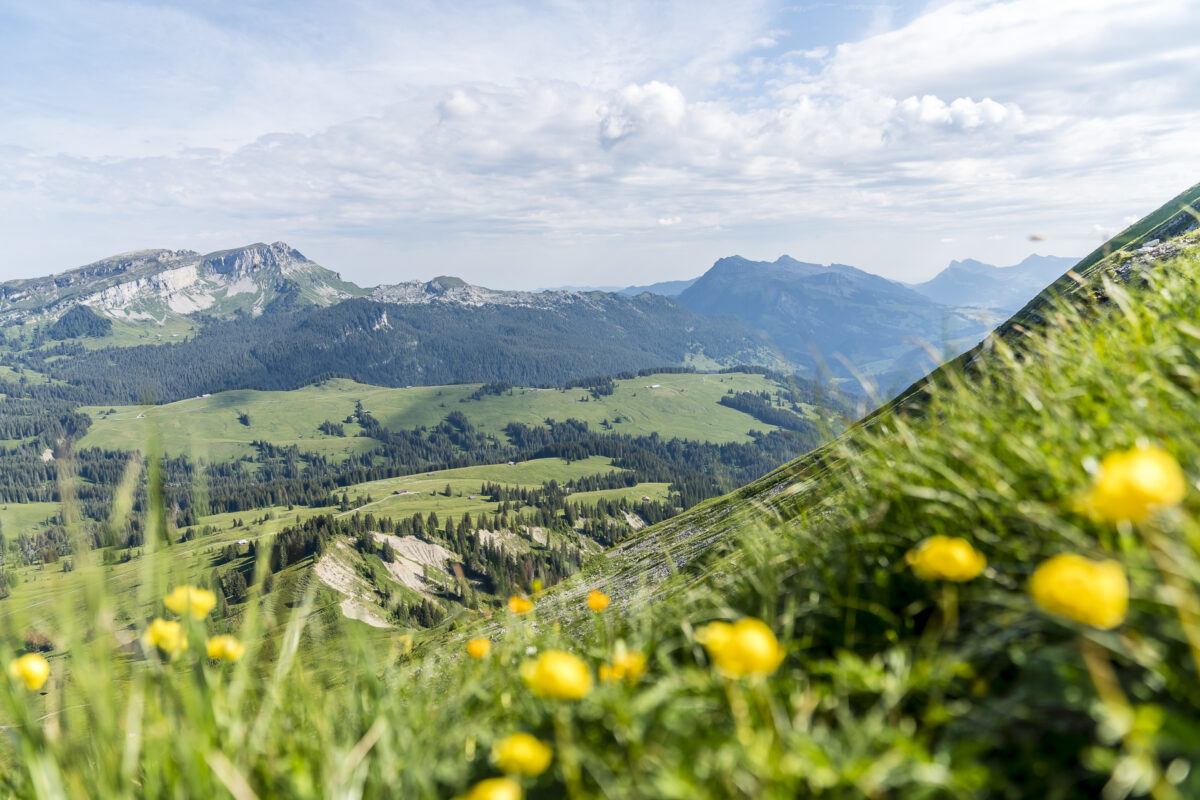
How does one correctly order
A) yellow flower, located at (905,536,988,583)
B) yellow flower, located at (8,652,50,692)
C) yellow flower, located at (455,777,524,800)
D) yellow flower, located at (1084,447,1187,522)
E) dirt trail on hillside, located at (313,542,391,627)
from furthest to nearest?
dirt trail on hillside, located at (313,542,391,627) < yellow flower, located at (8,652,50,692) < yellow flower, located at (905,536,988,583) < yellow flower, located at (455,777,524,800) < yellow flower, located at (1084,447,1187,522)

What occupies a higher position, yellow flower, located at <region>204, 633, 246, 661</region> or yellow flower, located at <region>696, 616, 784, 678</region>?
yellow flower, located at <region>696, 616, 784, 678</region>

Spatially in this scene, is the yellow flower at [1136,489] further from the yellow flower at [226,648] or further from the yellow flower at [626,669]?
the yellow flower at [226,648]

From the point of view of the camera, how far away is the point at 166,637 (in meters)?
4.29

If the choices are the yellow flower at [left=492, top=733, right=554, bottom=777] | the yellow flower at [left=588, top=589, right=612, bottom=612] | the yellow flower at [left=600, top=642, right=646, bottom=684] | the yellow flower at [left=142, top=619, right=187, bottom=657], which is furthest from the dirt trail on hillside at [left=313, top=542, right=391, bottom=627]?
the yellow flower at [left=492, top=733, right=554, bottom=777]

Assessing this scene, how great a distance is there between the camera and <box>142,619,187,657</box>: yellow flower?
4.21 metres

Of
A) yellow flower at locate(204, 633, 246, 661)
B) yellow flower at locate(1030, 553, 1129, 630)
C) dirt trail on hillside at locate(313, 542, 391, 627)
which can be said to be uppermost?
yellow flower at locate(1030, 553, 1129, 630)

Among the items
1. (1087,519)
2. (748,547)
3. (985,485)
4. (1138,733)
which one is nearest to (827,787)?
(1138,733)

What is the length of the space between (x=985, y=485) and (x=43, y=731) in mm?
5713

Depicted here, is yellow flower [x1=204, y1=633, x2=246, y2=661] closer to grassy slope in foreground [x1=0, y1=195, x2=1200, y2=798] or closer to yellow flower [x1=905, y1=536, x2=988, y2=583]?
grassy slope in foreground [x1=0, y1=195, x2=1200, y2=798]

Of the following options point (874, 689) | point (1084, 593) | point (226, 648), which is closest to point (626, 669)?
point (874, 689)

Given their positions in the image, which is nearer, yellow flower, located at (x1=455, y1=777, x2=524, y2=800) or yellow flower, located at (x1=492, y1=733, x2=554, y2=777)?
yellow flower, located at (x1=455, y1=777, x2=524, y2=800)

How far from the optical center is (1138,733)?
6.90 ft

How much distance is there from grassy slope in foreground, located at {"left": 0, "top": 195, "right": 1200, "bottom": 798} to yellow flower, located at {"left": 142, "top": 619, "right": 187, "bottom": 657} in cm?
11

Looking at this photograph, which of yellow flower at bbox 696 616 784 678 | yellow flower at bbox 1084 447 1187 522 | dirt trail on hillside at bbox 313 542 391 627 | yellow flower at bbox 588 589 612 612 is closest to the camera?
yellow flower at bbox 1084 447 1187 522
